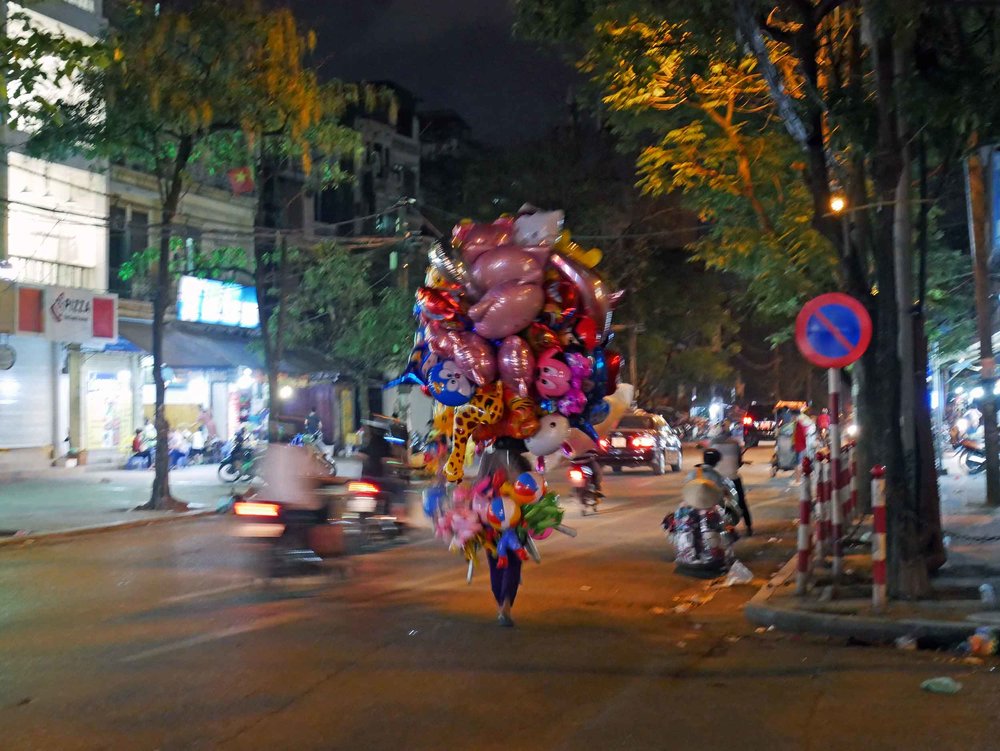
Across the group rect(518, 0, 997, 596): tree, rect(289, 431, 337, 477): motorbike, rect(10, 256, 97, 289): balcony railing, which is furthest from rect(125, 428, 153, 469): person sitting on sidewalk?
rect(518, 0, 997, 596): tree

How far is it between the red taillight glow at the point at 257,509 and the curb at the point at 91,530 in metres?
6.52

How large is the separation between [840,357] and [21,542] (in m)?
12.5

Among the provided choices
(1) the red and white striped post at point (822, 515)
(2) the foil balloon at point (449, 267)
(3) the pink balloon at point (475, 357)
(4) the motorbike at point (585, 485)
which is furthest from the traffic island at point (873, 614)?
(4) the motorbike at point (585, 485)

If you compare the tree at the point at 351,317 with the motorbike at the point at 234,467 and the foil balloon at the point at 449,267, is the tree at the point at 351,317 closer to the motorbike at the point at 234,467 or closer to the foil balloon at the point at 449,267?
the motorbike at the point at 234,467

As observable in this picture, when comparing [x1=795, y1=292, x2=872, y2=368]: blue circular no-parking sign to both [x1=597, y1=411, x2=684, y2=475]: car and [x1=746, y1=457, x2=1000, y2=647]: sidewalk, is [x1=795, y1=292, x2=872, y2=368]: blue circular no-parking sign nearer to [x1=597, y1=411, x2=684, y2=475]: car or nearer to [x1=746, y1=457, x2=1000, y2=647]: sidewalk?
[x1=746, y1=457, x2=1000, y2=647]: sidewalk

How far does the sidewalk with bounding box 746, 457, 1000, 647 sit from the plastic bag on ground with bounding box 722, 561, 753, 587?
1.11ft

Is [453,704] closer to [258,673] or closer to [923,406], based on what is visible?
[258,673]

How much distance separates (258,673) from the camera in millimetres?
7691

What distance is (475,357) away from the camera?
29.8ft

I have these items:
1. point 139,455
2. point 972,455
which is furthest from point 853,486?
point 139,455

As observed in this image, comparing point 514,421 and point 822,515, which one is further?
point 822,515

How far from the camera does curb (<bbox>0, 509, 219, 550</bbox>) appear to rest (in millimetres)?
16344

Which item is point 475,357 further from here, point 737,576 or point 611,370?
point 737,576

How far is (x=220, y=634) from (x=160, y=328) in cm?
1319
